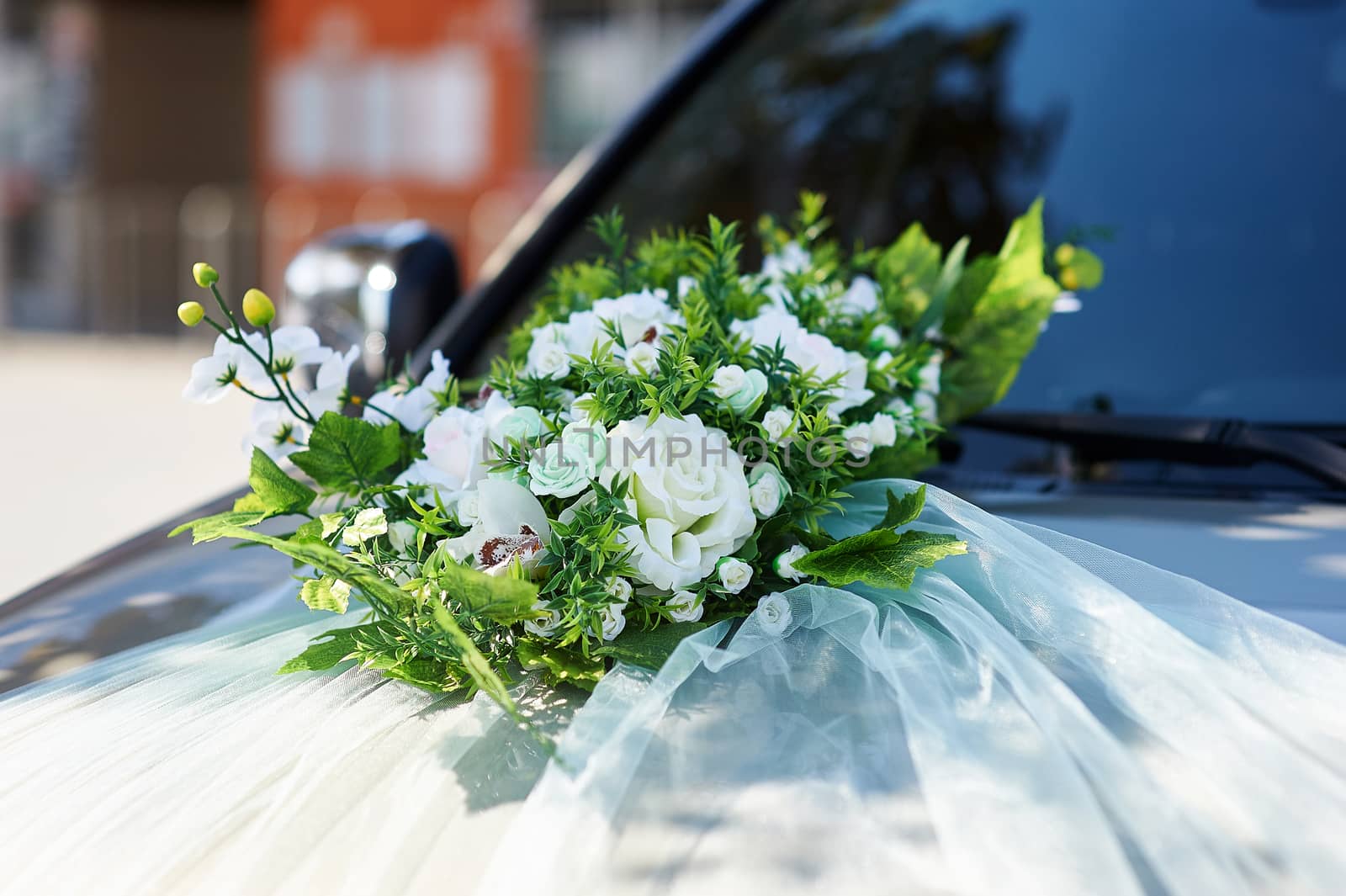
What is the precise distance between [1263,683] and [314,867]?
72cm

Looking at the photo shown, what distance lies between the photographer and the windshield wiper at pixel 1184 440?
138cm

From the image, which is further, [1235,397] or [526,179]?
[526,179]

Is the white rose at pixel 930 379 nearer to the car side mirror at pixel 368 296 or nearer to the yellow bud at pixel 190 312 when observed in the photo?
the yellow bud at pixel 190 312

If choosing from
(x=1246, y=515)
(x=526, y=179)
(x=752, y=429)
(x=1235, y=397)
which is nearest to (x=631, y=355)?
(x=752, y=429)

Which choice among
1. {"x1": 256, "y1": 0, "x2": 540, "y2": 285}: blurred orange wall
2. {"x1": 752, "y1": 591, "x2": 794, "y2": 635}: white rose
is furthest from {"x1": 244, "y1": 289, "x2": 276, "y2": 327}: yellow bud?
{"x1": 256, "y1": 0, "x2": 540, "y2": 285}: blurred orange wall

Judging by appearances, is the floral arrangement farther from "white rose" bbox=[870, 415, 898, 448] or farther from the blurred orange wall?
the blurred orange wall

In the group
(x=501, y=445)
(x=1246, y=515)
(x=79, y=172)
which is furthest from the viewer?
(x=79, y=172)

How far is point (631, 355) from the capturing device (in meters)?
1.14

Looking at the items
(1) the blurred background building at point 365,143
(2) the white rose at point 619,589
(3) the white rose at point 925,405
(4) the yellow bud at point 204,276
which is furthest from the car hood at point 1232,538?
(1) the blurred background building at point 365,143

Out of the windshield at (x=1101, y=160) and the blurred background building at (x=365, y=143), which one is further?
the blurred background building at (x=365, y=143)

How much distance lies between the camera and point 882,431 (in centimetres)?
119

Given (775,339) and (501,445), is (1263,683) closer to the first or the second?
(775,339)

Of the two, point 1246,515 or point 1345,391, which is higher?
point 1345,391

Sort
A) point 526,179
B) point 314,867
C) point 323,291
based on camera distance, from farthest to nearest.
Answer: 1. point 526,179
2. point 323,291
3. point 314,867
